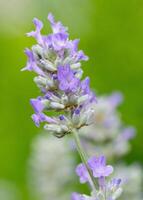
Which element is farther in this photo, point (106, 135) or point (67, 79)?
point (106, 135)

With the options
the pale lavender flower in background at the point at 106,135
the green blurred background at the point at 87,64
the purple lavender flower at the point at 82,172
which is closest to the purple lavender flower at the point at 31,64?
the purple lavender flower at the point at 82,172

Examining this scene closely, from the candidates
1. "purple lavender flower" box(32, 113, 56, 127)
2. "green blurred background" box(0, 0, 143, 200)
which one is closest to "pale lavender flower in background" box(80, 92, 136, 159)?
"green blurred background" box(0, 0, 143, 200)

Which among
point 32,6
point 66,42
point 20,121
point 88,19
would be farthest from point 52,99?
point 32,6

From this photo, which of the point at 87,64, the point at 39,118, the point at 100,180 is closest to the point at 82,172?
the point at 100,180

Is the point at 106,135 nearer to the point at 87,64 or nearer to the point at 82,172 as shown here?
the point at 82,172

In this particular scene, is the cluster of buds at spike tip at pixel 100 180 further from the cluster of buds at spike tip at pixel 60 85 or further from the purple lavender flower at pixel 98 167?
the cluster of buds at spike tip at pixel 60 85

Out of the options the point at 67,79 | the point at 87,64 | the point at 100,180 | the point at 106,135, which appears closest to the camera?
the point at 67,79

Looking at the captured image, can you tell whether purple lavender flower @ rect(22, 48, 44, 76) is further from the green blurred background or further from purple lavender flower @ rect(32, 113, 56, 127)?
the green blurred background
